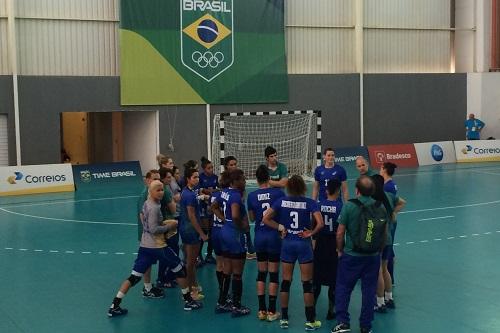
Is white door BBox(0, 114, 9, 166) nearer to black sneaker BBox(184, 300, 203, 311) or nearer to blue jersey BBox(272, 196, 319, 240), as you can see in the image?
black sneaker BBox(184, 300, 203, 311)

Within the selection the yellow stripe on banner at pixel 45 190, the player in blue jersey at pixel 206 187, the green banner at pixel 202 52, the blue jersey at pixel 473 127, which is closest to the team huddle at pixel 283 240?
the player in blue jersey at pixel 206 187

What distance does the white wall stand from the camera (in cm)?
3341

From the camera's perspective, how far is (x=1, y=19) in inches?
1003

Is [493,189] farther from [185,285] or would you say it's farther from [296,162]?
[185,285]

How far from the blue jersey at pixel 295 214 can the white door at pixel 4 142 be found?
18.3 meters

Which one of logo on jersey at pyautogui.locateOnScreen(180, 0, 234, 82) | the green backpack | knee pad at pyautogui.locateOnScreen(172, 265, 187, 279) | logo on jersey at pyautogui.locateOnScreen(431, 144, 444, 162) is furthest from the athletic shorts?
logo on jersey at pyautogui.locateOnScreen(431, 144, 444, 162)

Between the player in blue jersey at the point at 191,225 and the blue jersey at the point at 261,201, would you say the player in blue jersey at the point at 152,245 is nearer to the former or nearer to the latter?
the player in blue jersey at the point at 191,225

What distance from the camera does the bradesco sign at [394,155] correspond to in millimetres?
30062

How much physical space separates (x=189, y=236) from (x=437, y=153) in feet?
72.8

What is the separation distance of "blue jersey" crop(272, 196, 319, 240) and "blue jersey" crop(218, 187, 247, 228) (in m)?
0.62

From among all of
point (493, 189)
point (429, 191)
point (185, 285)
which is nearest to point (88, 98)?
point (429, 191)

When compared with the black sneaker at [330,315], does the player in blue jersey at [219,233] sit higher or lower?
higher

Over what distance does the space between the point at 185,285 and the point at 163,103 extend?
58.0 feet

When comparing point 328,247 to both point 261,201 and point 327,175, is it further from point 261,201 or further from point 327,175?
point 327,175
